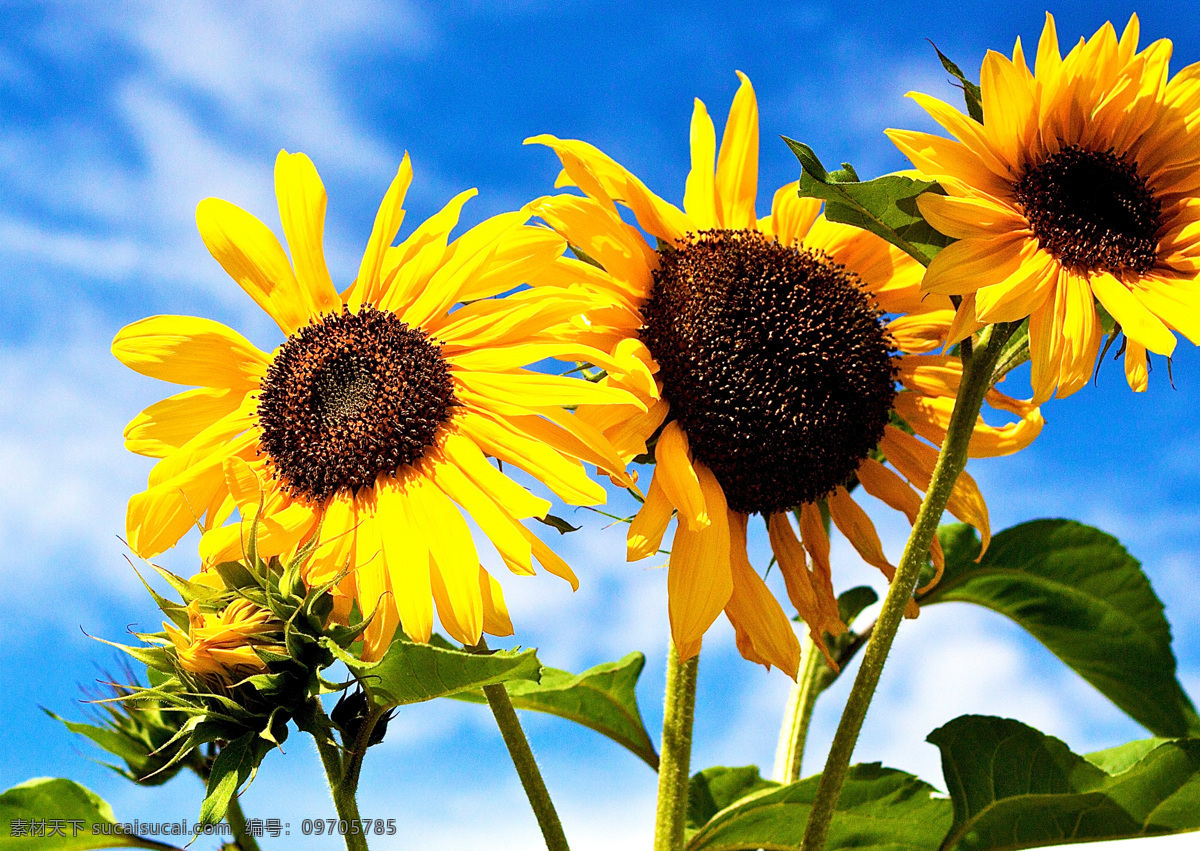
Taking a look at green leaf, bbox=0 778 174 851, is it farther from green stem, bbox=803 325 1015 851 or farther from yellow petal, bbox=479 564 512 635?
green stem, bbox=803 325 1015 851

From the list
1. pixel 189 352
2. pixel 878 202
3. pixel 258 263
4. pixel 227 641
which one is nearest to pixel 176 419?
pixel 189 352

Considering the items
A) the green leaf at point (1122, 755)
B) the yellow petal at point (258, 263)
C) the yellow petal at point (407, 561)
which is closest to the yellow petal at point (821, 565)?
the yellow petal at point (407, 561)

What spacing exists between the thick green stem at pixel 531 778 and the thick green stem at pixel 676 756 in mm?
248

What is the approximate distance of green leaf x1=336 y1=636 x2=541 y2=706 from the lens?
144 cm

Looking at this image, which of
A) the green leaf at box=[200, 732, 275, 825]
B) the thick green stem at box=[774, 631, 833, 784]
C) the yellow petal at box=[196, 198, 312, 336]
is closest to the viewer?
the green leaf at box=[200, 732, 275, 825]

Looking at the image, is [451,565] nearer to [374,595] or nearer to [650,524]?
[374,595]

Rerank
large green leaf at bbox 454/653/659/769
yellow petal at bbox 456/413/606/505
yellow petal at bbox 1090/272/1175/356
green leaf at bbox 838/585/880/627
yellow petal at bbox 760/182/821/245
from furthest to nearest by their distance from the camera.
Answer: green leaf at bbox 838/585/880/627, large green leaf at bbox 454/653/659/769, yellow petal at bbox 760/182/821/245, yellow petal at bbox 456/413/606/505, yellow petal at bbox 1090/272/1175/356

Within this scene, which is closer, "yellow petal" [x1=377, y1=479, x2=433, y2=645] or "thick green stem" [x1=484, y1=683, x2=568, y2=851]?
"yellow petal" [x1=377, y1=479, x2=433, y2=645]

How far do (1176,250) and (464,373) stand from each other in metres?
1.07

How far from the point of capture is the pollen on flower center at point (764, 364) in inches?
70.5

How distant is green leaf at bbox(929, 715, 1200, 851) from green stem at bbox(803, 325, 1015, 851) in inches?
13.7

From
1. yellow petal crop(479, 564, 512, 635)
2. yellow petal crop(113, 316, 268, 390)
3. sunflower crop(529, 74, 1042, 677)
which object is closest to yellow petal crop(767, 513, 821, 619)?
sunflower crop(529, 74, 1042, 677)

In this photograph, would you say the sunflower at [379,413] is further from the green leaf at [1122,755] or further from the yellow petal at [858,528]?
the green leaf at [1122,755]

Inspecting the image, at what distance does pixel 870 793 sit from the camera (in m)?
2.06
